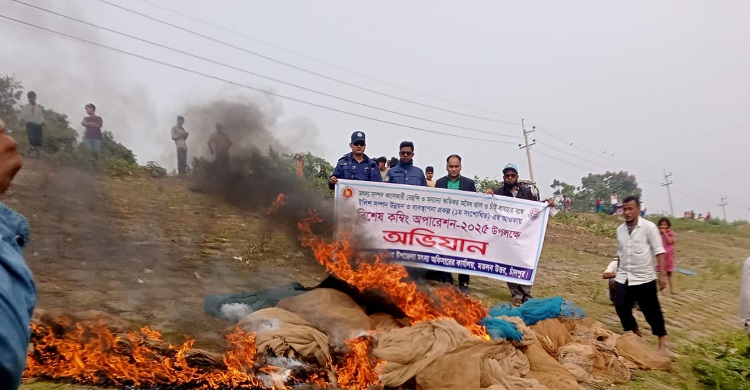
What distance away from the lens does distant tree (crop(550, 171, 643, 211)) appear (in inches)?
1937

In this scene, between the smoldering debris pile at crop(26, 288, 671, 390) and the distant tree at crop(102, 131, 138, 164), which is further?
the distant tree at crop(102, 131, 138, 164)

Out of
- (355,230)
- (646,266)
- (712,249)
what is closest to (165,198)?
(355,230)

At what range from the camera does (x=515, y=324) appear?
16.8ft

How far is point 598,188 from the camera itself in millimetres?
56188

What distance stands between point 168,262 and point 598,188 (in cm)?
5650

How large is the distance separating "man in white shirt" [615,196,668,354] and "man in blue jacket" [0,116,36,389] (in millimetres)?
6845

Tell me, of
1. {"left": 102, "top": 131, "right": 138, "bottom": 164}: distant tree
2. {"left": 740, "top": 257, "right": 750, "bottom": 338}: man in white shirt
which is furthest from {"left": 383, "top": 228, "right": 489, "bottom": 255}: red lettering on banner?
{"left": 102, "top": 131, "right": 138, "bottom": 164}: distant tree

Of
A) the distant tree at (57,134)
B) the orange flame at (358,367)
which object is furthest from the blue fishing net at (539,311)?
the distant tree at (57,134)

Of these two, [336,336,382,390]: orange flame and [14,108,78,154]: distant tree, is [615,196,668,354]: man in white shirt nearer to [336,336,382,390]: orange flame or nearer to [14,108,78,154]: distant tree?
[336,336,382,390]: orange flame

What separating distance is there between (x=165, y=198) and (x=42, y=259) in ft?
14.3

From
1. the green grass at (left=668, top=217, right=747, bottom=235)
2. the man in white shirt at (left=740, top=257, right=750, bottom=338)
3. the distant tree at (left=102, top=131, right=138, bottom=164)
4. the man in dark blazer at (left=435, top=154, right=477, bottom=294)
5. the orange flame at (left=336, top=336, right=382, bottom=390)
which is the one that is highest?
the distant tree at (left=102, top=131, right=138, bottom=164)

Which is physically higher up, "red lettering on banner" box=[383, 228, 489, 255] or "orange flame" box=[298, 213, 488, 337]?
"red lettering on banner" box=[383, 228, 489, 255]

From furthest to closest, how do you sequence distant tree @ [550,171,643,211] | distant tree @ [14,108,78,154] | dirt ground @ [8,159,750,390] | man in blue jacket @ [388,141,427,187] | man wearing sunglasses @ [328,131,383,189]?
distant tree @ [550,171,643,211] < distant tree @ [14,108,78,154] < man in blue jacket @ [388,141,427,187] < man wearing sunglasses @ [328,131,383,189] < dirt ground @ [8,159,750,390]

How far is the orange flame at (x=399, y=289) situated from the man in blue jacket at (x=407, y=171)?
1.69m
